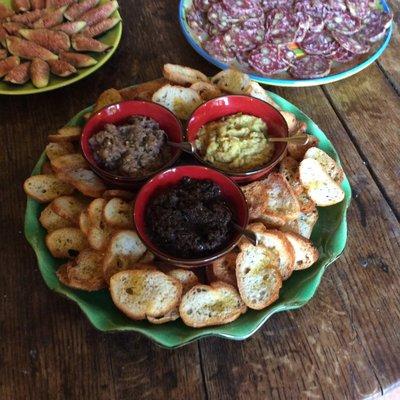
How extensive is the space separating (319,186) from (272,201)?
17 centimetres

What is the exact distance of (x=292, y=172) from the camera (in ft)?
4.91

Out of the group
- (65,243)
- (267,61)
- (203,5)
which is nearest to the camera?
(65,243)

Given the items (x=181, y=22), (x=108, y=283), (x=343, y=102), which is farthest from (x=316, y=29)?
(x=108, y=283)

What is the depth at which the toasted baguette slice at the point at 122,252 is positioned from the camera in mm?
1252

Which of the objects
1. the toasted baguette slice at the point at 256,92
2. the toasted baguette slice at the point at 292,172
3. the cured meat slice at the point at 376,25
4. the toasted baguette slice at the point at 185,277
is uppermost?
the cured meat slice at the point at 376,25

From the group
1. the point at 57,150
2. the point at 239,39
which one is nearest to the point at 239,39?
the point at 239,39

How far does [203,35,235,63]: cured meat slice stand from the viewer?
1915 mm

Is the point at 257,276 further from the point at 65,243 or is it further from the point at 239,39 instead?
the point at 239,39

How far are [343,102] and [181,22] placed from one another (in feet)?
2.65

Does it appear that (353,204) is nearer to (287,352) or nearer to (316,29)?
(287,352)

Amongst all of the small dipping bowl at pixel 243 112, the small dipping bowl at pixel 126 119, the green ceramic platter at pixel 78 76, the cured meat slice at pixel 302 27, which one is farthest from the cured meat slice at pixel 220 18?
the small dipping bowl at pixel 126 119

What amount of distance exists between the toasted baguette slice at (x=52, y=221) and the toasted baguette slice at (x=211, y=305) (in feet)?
1.44

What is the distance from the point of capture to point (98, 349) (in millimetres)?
1259

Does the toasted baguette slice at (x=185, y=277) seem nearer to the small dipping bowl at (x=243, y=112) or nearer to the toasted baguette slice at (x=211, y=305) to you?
the toasted baguette slice at (x=211, y=305)
